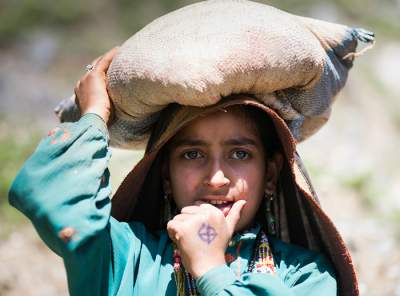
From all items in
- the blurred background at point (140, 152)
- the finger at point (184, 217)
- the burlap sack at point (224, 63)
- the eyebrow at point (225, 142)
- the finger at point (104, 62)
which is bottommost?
the blurred background at point (140, 152)

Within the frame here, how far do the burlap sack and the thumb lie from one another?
382 millimetres

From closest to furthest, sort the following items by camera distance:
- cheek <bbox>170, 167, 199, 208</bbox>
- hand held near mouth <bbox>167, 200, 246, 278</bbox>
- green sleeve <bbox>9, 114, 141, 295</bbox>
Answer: green sleeve <bbox>9, 114, 141, 295</bbox> < hand held near mouth <bbox>167, 200, 246, 278</bbox> < cheek <bbox>170, 167, 199, 208</bbox>

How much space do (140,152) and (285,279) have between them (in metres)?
3.78

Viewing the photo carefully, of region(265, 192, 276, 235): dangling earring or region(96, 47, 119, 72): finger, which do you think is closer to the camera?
region(96, 47, 119, 72): finger

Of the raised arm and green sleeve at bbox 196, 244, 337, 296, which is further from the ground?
the raised arm

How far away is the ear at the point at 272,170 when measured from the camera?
259 centimetres

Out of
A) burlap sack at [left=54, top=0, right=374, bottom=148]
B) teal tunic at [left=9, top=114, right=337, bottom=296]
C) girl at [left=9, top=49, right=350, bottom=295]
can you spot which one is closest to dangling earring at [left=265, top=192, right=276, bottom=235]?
girl at [left=9, top=49, right=350, bottom=295]

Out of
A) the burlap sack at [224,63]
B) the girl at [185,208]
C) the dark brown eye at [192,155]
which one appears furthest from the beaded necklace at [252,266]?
the burlap sack at [224,63]

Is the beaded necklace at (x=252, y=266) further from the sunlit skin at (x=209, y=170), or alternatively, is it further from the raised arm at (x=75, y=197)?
the raised arm at (x=75, y=197)

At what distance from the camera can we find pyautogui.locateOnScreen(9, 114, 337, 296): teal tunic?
1989 mm

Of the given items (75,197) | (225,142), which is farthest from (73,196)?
(225,142)

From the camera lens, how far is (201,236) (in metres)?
→ 2.14

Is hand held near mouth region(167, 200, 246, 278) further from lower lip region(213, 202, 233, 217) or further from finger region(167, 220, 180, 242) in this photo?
lower lip region(213, 202, 233, 217)

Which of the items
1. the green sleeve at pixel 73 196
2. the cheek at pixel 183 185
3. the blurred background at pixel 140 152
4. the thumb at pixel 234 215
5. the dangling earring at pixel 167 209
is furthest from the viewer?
the blurred background at pixel 140 152
